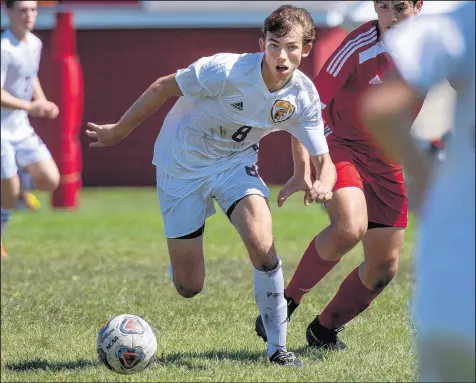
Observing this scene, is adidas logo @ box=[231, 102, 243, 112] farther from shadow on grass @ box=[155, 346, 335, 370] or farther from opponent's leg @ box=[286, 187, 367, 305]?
shadow on grass @ box=[155, 346, 335, 370]

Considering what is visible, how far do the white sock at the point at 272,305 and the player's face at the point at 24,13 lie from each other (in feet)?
19.3

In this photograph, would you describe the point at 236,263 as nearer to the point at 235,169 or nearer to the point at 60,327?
the point at 60,327

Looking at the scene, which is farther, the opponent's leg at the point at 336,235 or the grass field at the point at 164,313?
the opponent's leg at the point at 336,235

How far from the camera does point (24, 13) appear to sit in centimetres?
1056

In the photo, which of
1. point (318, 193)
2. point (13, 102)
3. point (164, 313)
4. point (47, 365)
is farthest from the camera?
point (13, 102)

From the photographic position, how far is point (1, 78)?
416 inches

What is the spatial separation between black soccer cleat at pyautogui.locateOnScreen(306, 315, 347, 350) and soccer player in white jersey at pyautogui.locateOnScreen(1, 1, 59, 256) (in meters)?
4.16

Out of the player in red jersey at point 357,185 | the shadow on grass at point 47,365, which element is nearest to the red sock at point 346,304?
the player in red jersey at point 357,185

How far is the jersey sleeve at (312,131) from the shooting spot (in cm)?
548

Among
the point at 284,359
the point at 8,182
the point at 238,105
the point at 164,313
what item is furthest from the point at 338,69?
the point at 8,182

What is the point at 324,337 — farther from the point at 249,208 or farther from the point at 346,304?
the point at 249,208

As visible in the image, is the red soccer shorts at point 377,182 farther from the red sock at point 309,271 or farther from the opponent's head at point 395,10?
the opponent's head at point 395,10

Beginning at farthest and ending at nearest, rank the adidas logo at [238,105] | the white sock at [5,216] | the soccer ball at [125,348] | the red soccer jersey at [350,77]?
the white sock at [5,216] → the red soccer jersey at [350,77] → the adidas logo at [238,105] → the soccer ball at [125,348]

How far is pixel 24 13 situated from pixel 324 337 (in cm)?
588
